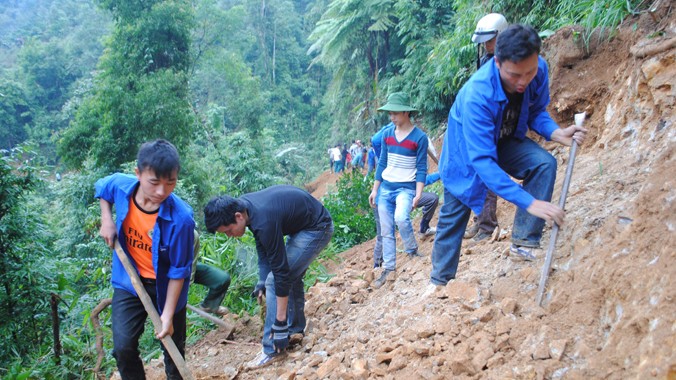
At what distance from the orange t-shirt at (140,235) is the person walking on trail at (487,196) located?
2.68 m

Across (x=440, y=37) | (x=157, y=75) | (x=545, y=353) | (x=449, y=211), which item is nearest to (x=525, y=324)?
(x=545, y=353)

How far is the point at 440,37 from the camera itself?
44.8 feet

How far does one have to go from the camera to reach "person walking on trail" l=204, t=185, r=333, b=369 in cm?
301

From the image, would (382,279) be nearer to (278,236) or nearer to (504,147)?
(278,236)

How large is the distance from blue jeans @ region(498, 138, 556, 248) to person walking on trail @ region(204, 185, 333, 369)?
140cm

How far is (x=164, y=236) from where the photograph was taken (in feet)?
8.62

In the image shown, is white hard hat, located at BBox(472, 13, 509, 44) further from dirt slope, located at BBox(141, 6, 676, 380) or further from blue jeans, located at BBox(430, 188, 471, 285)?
blue jeans, located at BBox(430, 188, 471, 285)

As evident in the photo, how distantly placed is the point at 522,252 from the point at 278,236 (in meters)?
1.60

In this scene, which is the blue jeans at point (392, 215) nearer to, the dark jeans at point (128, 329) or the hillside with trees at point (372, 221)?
the hillside with trees at point (372, 221)

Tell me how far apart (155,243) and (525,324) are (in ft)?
6.63

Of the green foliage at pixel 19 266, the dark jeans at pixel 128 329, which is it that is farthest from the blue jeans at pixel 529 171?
the green foliage at pixel 19 266

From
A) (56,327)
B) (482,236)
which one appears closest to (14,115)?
(56,327)

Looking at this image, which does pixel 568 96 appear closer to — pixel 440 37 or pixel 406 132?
pixel 406 132

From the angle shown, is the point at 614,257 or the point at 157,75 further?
the point at 157,75
